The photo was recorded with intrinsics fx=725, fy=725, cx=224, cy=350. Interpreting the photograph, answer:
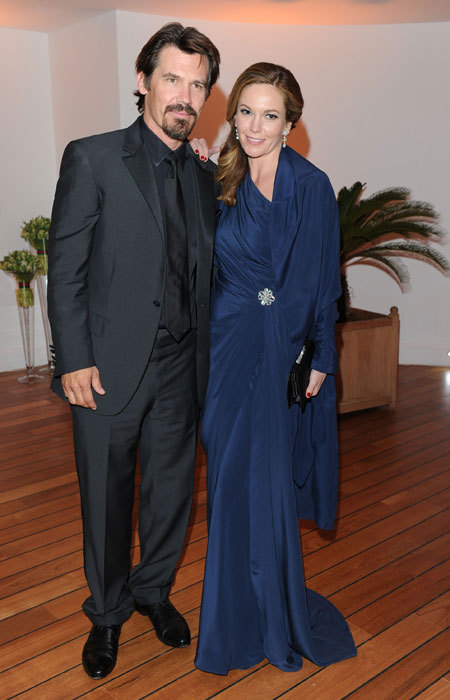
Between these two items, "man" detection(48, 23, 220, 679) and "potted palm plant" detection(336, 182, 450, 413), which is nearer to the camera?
"man" detection(48, 23, 220, 679)

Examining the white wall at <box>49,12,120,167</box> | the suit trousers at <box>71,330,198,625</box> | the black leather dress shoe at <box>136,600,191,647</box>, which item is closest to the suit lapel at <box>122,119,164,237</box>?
the suit trousers at <box>71,330,198,625</box>

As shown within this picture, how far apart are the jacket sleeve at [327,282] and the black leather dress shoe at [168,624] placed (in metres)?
0.99

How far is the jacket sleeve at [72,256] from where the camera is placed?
206 centimetres

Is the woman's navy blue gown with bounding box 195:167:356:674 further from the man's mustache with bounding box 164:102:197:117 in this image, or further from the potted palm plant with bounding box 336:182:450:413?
the potted palm plant with bounding box 336:182:450:413

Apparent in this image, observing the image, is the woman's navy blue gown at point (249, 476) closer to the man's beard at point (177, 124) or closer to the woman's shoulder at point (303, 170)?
the woman's shoulder at point (303, 170)

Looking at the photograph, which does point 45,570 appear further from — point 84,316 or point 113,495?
point 84,316

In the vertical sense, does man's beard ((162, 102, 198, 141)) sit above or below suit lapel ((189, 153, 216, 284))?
above

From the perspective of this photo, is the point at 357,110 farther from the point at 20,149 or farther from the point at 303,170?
the point at 303,170

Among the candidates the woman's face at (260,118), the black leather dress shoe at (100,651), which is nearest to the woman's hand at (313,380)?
the woman's face at (260,118)

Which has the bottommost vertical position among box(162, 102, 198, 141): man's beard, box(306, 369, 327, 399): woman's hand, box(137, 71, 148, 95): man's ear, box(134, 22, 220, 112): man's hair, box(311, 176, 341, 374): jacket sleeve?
box(306, 369, 327, 399): woman's hand

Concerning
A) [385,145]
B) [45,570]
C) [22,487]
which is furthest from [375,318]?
[45,570]

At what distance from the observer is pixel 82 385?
216 cm

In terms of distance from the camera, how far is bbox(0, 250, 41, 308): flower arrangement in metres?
5.45

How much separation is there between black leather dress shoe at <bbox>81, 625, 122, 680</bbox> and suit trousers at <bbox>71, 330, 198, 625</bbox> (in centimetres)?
3
